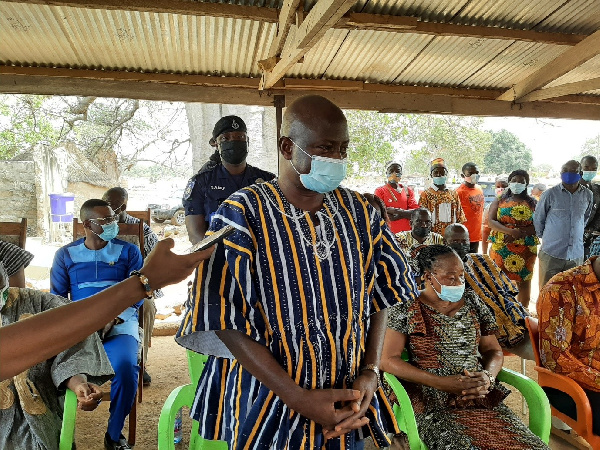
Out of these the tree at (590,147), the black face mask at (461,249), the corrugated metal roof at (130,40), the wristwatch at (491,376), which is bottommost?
the wristwatch at (491,376)

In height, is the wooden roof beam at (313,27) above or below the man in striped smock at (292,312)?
above

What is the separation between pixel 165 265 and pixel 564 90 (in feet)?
16.6

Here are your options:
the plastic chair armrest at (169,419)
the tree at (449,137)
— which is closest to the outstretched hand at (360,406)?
the plastic chair armrest at (169,419)

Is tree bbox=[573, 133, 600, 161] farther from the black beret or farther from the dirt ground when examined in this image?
the black beret

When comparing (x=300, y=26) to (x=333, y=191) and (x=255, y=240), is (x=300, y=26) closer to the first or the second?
(x=333, y=191)

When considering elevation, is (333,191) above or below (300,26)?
below

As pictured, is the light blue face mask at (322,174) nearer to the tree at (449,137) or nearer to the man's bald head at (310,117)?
the man's bald head at (310,117)

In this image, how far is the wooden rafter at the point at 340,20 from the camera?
3.47 metres

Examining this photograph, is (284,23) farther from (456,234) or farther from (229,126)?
(456,234)

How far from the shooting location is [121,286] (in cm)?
107

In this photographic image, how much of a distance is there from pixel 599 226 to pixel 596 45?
2.73 meters

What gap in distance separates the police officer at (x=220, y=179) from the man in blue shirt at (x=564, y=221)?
3571mm

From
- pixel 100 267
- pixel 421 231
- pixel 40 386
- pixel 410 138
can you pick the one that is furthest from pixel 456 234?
pixel 410 138

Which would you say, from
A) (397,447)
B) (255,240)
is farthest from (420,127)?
A: (255,240)
